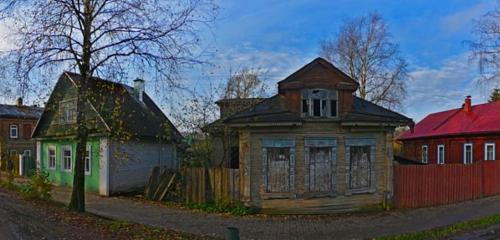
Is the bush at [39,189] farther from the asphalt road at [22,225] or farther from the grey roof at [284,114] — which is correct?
the grey roof at [284,114]

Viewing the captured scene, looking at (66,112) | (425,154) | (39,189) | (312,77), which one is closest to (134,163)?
(66,112)

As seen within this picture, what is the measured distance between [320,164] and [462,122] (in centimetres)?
2140

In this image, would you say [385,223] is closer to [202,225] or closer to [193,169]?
[202,225]

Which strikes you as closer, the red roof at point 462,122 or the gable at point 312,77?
the gable at point 312,77

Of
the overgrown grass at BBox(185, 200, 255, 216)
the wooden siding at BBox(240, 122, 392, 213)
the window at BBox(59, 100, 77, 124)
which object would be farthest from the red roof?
the window at BBox(59, 100, 77, 124)

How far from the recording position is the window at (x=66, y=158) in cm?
2663

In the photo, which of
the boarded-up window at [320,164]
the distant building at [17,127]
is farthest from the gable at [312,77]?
the distant building at [17,127]

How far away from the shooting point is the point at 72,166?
86.1 ft

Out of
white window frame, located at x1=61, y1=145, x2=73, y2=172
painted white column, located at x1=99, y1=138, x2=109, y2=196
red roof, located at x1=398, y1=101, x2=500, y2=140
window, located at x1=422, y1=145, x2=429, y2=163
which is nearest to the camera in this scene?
painted white column, located at x1=99, y1=138, x2=109, y2=196

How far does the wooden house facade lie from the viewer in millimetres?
16656

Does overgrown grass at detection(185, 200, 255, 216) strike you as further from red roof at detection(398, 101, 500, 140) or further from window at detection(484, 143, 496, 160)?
window at detection(484, 143, 496, 160)

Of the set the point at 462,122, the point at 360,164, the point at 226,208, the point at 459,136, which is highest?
the point at 462,122

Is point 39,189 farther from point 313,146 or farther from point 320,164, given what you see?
point 320,164

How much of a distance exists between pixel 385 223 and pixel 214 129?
29.4ft
